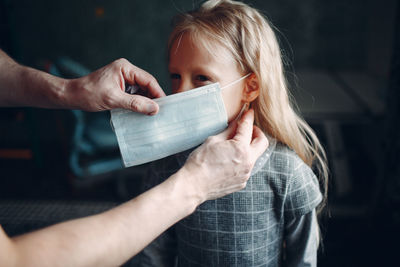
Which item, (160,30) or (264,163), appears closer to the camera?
(264,163)

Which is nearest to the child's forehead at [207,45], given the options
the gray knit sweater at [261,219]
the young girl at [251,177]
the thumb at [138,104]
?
the young girl at [251,177]

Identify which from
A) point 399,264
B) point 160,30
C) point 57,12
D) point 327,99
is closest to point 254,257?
point 399,264

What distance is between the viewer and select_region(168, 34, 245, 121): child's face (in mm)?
860

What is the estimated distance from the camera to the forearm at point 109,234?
502 millimetres

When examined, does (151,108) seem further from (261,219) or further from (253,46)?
(261,219)

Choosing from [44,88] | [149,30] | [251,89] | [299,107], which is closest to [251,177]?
[251,89]

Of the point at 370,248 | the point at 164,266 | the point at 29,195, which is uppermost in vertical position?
the point at 164,266

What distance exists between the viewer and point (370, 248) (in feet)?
5.98

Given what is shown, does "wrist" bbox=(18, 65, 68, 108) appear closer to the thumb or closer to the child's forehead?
the thumb

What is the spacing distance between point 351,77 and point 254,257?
2.41m

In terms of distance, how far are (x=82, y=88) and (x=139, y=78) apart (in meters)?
0.18

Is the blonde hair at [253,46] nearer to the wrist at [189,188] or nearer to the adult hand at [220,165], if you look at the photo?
the adult hand at [220,165]

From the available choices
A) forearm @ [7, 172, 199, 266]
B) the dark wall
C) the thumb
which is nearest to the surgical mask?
the thumb

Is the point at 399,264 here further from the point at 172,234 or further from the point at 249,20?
the point at 249,20
